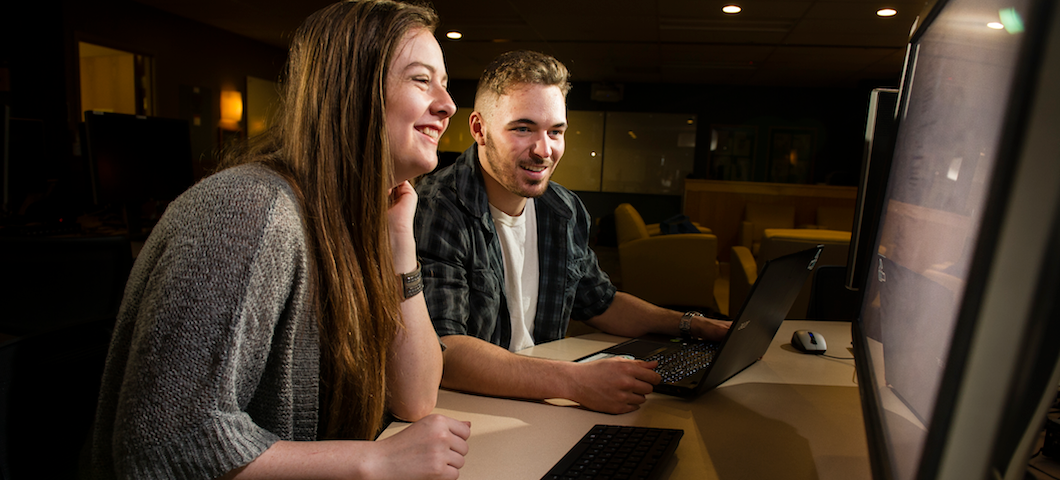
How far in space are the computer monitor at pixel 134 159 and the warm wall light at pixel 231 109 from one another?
3941 millimetres

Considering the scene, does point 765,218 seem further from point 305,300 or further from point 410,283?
point 305,300

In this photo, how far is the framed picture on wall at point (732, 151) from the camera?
956cm

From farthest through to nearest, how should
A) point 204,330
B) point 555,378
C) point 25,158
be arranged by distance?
point 25,158
point 555,378
point 204,330

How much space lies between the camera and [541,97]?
1.60 metres

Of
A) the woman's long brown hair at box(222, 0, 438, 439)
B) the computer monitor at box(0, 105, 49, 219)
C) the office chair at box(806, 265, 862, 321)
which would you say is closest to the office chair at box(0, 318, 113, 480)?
the woman's long brown hair at box(222, 0, 438, 439)

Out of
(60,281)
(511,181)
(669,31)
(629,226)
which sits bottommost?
(629,226)

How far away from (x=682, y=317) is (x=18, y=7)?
585 cm

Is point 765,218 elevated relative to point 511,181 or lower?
lower

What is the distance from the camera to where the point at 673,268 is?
16.0 ft

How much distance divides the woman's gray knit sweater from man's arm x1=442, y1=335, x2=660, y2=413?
398 mm

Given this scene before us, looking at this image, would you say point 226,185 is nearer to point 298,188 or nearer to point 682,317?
point 298,188

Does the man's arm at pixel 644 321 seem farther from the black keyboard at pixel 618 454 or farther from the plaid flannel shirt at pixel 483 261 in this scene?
the black keyboard at pixel 618 454

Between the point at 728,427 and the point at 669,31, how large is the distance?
5.62m

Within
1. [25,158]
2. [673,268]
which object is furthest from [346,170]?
[673,268]
